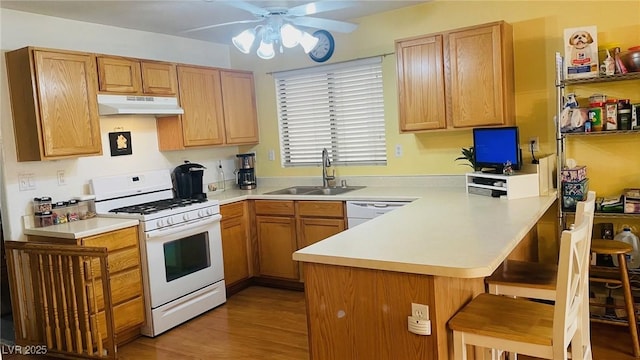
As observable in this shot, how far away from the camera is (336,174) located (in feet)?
15.3

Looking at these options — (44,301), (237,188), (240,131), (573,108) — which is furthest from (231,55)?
(573,108)

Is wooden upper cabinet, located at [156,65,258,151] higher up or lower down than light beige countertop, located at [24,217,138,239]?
higher up

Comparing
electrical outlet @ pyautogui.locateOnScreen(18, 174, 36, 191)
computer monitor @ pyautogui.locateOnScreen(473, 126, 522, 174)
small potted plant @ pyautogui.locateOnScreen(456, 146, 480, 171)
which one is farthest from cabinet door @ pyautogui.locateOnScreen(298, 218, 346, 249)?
electrical outlet @ pyautogui.locateOnScreen(18, 174, 36, 191)

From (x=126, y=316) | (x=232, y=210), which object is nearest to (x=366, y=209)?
(x=232, y=210)

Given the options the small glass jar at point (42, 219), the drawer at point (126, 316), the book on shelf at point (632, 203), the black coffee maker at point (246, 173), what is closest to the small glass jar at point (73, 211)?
the small glass jar at point (42, 219)

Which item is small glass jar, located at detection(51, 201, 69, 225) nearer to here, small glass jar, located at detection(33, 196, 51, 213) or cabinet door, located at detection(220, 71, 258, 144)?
small glass jar, located at detection(33, 196, 51, 213)

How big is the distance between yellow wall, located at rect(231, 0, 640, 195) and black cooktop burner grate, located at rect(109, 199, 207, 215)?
1522 mm

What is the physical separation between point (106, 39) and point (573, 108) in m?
3.62

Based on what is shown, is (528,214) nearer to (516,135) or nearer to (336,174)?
(516,135)

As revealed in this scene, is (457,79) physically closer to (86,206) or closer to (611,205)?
A: (611,205)

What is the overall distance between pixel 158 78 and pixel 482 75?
102 inches

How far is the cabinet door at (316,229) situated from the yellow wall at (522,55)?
0.71 meters

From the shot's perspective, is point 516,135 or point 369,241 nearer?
point 369,241

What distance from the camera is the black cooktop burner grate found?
3.61 m
